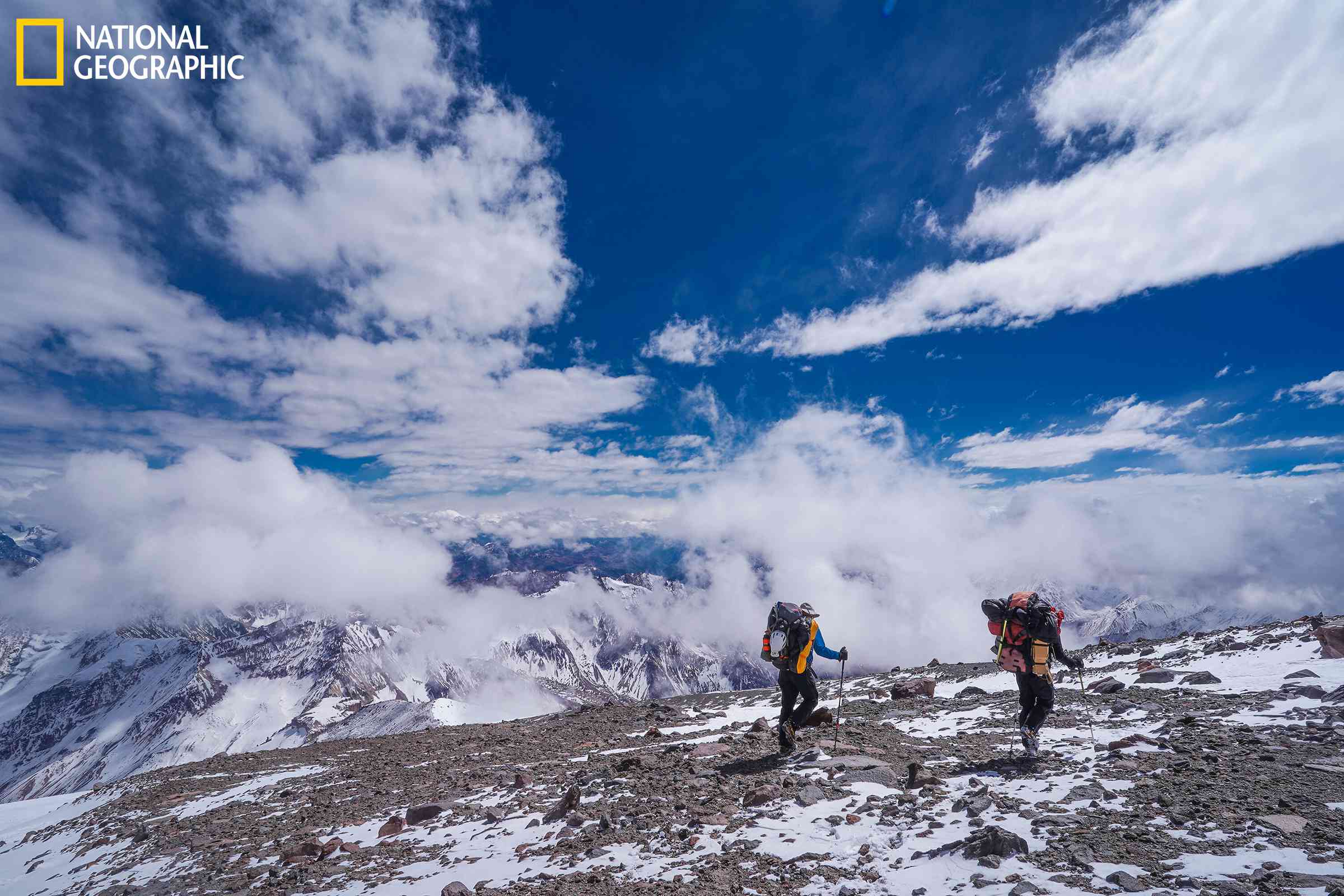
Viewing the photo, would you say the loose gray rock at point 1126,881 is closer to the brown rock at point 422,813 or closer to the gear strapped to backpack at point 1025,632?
the gear strapped to backpack at point 1025,632

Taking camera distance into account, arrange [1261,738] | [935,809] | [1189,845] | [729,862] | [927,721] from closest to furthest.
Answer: [1189,845] < [729,862] < [935,809] < [1261,738] < [927,721]

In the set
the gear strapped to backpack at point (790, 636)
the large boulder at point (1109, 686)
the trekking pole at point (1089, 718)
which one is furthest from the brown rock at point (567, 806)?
the large boulder at point (1109, 686)

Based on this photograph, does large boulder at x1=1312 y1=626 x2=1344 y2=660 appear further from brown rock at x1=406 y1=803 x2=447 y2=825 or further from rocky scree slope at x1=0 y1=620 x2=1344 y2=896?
brown rock at x1=406 y1=803 x2=447 y2=825

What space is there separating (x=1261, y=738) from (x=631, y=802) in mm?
11097

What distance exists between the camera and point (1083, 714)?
1261cm

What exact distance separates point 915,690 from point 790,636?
26.9ft

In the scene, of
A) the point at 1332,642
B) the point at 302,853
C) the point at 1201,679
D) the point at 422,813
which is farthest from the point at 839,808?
the point at 1332,642

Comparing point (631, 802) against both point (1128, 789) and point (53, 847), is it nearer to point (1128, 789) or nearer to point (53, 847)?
point (1128, 789)

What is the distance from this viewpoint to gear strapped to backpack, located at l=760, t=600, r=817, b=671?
1258 centimetres

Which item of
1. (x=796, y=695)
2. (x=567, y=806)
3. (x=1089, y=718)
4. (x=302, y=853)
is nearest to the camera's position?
(x=567, y=806)

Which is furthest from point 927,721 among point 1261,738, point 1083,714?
point 1261,738

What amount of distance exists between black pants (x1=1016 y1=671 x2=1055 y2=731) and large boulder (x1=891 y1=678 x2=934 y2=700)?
7.49 meters

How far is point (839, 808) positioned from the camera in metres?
8.94

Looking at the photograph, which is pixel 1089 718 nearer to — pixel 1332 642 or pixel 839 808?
pixel 839 808
